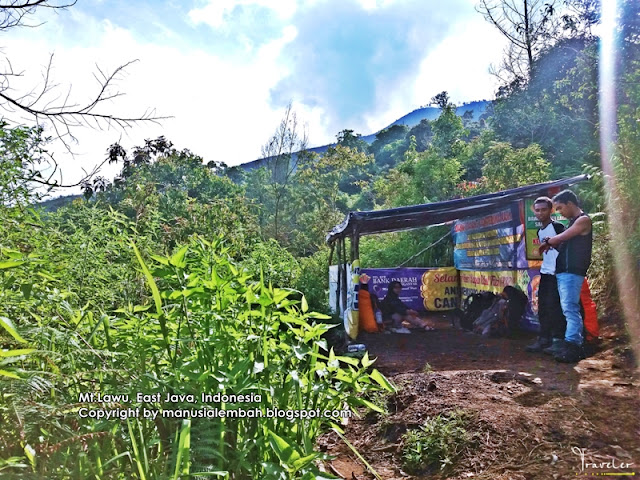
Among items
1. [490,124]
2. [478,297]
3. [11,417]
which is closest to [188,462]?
[11,417]

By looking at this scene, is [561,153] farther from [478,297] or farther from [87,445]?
[87,445]

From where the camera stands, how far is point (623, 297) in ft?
18.3

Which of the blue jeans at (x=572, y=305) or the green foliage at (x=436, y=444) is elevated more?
the blue jeans at (x=572, y=305)

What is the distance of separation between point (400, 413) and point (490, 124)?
14938mm

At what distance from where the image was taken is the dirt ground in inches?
93.0

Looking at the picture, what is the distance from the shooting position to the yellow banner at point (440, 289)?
7.88 meters

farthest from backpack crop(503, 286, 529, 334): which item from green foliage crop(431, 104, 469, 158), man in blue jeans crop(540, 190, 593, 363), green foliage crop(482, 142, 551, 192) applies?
green foliage crop(431, 104, 469, 158)

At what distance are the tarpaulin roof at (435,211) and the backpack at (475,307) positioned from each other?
131 centimetres

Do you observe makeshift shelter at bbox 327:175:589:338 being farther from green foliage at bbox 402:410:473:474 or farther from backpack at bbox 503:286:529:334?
green foliage at bbox 402:410:473:474

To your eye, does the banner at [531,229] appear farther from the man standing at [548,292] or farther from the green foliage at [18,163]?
the green foliage at [18,163]

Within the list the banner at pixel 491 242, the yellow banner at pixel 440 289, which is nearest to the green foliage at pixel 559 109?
the banner at pixel 491 242

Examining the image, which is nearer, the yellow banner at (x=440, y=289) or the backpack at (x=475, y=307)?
the backpack at (x=475, y=307)

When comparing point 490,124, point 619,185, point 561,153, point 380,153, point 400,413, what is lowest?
point 400,413

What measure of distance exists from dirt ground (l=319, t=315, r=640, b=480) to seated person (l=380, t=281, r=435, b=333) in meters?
2.47
